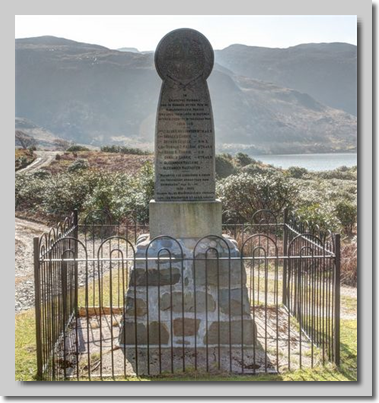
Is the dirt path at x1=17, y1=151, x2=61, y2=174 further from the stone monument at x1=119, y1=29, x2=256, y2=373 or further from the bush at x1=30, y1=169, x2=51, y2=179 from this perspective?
the stone monument at x1=119, y1=29, x2=256, y2=373

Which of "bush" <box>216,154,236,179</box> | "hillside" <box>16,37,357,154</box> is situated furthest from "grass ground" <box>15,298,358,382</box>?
"hillside" <box>16,37,357,154</box>

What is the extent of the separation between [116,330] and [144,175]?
28.5ft

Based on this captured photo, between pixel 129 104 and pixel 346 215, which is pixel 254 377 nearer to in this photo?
pixel 346 215

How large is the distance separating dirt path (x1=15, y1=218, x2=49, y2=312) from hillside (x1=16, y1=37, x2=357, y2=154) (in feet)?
223

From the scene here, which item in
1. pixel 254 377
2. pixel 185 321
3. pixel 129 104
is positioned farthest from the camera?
pixel 129 104

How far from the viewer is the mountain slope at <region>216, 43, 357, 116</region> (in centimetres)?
11006

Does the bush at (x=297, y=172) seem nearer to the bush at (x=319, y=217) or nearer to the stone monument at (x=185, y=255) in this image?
the bush at (x=319, y=217)

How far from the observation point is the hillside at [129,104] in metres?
91.8

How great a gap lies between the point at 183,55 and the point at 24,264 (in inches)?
252

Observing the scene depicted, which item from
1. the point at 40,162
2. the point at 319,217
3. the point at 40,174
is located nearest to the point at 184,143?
the point at 319,217

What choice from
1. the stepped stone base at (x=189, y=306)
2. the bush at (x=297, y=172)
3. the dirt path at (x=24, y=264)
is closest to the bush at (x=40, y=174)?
the dirt path at (x=24, y=264)

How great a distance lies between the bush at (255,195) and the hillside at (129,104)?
6829cm

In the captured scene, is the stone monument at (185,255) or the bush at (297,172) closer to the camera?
the stone monument at (185,255)

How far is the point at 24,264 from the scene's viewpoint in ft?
33.7
